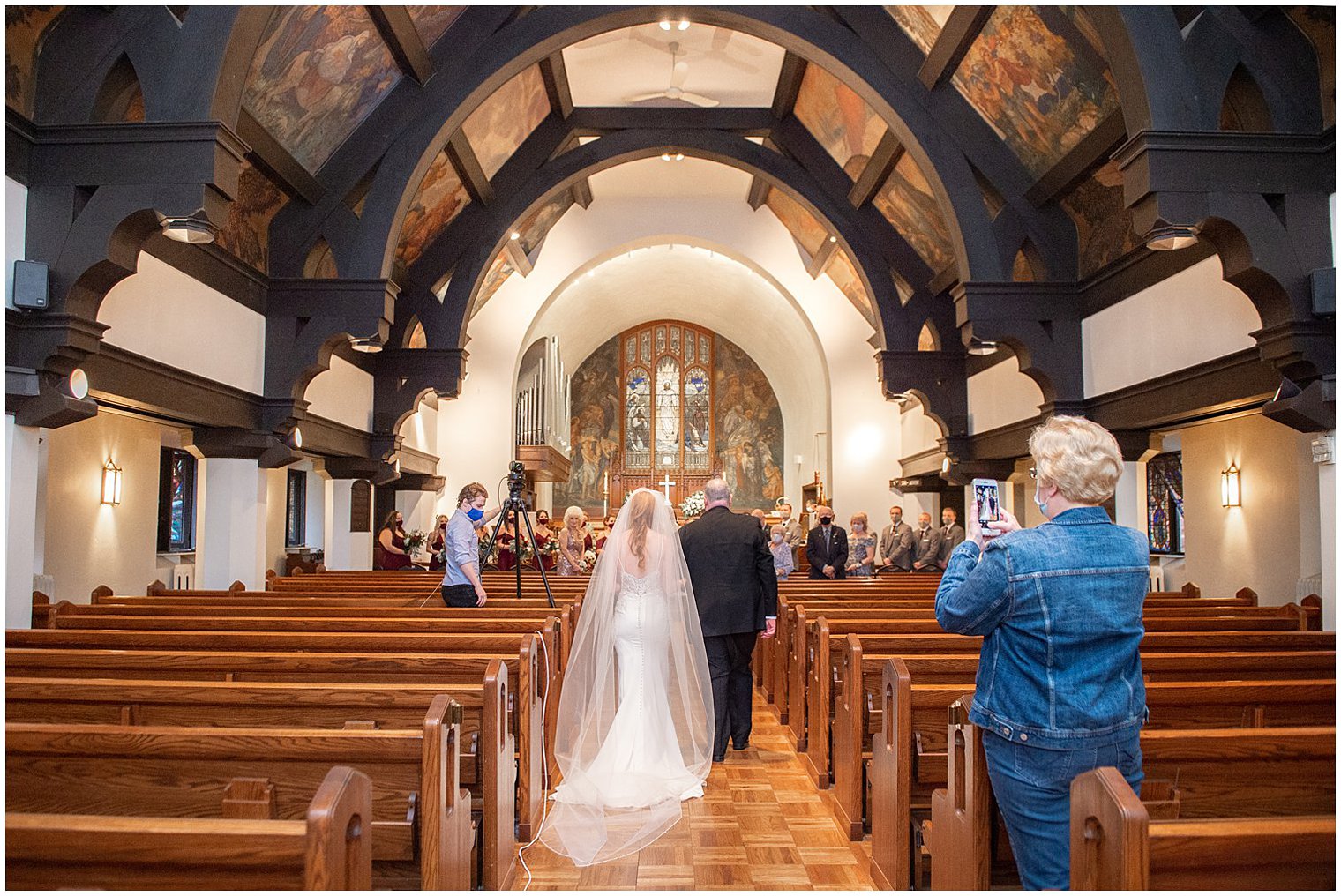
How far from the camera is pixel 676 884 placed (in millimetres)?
4016

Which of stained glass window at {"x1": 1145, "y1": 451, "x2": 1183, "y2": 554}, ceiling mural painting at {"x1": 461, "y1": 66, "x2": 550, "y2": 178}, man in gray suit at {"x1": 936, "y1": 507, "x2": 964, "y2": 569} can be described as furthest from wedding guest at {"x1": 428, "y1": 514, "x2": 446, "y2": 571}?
stained glass window at {"x1": 1145, "y1": 451, "x2": 1183, "y2": 554}

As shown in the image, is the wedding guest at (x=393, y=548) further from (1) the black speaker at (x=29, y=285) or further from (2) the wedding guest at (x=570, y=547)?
(1) the black speaker at (x=29, y=285)

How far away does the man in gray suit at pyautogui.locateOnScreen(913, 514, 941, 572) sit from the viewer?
13.0 meters

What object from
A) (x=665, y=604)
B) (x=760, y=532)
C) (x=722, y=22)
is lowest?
(x=665, y=604)

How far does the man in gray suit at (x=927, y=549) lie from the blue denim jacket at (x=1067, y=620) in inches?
427

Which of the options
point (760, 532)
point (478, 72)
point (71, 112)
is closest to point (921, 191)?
point (478, 72)

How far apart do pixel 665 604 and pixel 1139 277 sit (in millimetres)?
5820

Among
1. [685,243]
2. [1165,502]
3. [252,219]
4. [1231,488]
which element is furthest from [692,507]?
[252,219]

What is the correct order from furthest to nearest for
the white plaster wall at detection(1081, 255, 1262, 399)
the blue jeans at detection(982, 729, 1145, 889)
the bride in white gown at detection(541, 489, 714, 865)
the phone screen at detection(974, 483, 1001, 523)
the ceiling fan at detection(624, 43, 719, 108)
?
the ceiling fan at detection(624, 43, 719, 108)
the white plaster wall at detection(1081, 255, 1262, 399)
the bride in white gown at detection(541, 489, 714, 865)
the phone screen at detection(974, 483, 1001, 523)
the blue jeans at detection(982, 729, 1145, 889)

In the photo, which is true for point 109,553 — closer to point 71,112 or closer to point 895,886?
point 71,112

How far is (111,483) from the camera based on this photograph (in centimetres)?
1096

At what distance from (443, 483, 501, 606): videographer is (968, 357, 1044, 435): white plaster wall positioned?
681 cm

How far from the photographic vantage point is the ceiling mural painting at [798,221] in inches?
603

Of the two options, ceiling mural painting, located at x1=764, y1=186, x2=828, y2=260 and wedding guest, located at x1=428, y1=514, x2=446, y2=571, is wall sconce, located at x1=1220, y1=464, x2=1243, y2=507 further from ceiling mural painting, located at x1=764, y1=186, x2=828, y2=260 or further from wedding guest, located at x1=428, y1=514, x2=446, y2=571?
wedding guest, located at x1=428, y1=514, x2=446, y2=571
